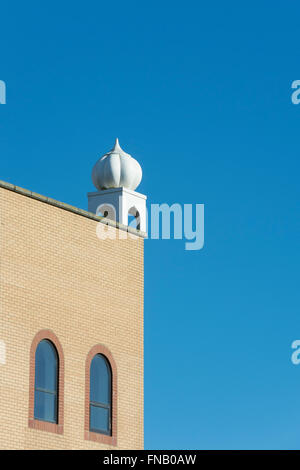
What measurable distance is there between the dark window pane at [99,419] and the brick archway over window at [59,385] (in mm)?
1038

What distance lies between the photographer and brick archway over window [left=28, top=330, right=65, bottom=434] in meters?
23.9

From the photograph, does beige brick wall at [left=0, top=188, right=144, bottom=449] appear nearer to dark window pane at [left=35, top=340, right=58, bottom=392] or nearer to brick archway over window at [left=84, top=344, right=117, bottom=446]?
brick archway over window at [left=84, top=344, right=117, bottom=446]

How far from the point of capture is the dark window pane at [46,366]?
24.4 metres

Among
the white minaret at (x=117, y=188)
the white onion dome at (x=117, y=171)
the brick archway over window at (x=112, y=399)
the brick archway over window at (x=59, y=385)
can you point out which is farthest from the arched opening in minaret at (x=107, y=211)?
the brick archway over window at (x=59, y=385)

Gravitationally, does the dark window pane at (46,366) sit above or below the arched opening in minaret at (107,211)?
below

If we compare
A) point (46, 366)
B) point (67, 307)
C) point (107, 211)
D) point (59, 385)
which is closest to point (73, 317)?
point (67, 307)

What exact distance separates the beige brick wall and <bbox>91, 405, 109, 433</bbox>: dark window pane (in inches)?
12.8

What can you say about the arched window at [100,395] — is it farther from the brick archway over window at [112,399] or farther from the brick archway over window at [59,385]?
the brick archway over window at [59,385]

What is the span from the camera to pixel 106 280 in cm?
2631

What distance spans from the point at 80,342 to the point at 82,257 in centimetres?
192

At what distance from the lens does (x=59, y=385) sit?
2469 centimetres

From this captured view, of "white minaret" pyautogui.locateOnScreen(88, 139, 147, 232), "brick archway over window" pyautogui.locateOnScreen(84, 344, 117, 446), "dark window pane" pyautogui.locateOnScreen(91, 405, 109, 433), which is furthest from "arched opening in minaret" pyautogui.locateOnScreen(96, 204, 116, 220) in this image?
"dark window pane" pyautogui.locateOnScreen(91, 405, 109, 433)

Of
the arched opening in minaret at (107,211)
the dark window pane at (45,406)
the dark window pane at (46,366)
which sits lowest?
the dark window pane at (45,406)
